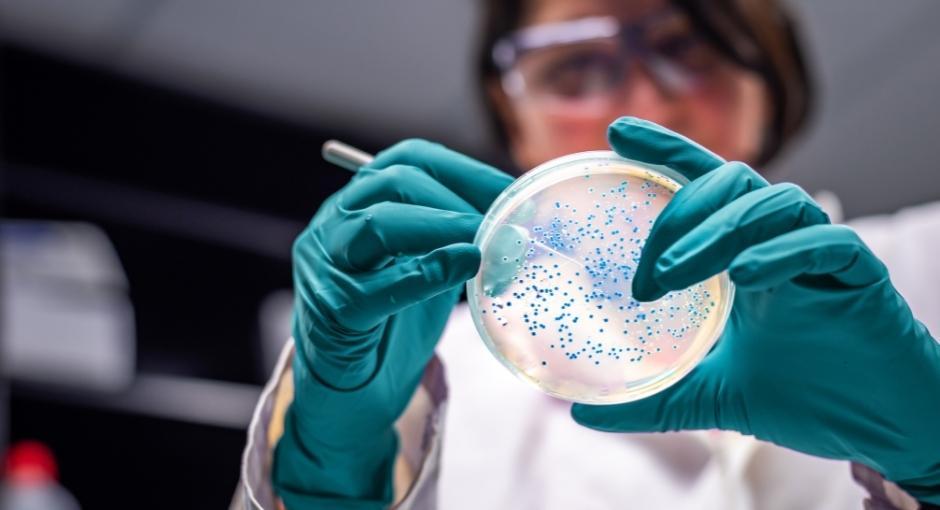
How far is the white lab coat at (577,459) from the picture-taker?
36.0 inches

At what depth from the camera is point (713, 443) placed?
3.43ft

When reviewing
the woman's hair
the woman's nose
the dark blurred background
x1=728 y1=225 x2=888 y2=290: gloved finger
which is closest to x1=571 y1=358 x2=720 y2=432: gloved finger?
x1=728 y1=225 x2=888 y2=290: gloved finger

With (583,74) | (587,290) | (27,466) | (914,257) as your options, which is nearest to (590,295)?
(587,290)

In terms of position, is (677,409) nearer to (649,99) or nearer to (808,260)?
(808,260)

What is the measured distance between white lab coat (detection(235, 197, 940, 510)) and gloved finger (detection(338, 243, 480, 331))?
0.20 metres

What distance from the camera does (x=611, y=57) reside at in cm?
137

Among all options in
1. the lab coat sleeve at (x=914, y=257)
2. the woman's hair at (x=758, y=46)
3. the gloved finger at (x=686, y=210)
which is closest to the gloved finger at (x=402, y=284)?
the gloved finger at (x=686, y=210)

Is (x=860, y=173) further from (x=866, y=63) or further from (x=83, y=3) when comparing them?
(x=83, y=3)

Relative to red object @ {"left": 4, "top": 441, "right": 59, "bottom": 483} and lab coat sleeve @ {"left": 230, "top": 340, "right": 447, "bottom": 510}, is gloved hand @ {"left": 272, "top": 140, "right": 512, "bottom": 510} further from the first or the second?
red object @ {"left": 4, "top": 441, "right": 59, "bottom": 483}

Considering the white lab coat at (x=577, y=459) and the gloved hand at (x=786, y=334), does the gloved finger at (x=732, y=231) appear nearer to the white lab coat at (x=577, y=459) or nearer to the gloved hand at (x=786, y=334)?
the gloved hand at (x=786, y=334)

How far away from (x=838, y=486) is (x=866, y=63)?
2.29m

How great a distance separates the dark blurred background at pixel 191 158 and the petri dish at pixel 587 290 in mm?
1852

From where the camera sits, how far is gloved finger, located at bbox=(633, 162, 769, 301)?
648 mm

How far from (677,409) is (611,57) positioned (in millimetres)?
732
